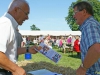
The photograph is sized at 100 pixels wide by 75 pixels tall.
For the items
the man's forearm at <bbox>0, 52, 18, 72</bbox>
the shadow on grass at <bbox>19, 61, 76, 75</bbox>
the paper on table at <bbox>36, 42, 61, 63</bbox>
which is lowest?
the shadow on grass at <bbox>19, 61, 76, 75</bbox>

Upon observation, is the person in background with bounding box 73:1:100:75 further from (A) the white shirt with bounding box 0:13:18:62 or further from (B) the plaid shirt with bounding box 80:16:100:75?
(A) the white shirt with bounding box 0:13:18:62

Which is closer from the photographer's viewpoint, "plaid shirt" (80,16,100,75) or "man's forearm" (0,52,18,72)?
"man's forearm" (0,52,18,72)

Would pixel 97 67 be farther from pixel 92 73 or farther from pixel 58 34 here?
pixel 58 34

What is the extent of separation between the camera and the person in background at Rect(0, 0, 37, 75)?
78.1 inches

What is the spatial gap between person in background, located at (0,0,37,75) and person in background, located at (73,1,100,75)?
0.62m

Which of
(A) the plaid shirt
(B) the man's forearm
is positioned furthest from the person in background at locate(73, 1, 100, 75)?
(B) the man's forearm

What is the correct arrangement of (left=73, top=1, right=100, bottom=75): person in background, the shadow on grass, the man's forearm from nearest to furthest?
the man's forearm, (left=73, top=1, right=100, bottom=75): person in background, the shadow on grass

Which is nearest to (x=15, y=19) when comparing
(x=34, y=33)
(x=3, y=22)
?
(x=3, y=22)

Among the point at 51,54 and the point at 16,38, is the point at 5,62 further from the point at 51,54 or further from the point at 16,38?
the point at 51,54

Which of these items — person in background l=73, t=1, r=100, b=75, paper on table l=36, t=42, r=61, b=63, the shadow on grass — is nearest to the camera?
person in background l=73, t=1, r=100, b=75

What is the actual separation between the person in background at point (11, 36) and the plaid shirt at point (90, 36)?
662 millimetres

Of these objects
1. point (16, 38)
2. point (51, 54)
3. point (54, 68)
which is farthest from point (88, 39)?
point (54, 68)

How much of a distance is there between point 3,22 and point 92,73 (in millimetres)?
1061

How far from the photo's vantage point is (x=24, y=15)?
7.93 ft
